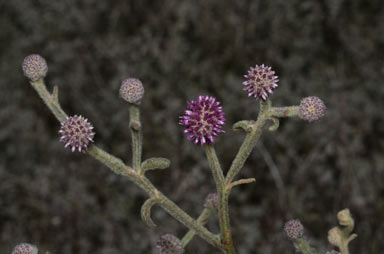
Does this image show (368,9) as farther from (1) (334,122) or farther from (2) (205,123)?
(2) (205,123)

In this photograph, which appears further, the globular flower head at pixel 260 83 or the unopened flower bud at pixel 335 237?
the unopened flower bud at pixel 335 237

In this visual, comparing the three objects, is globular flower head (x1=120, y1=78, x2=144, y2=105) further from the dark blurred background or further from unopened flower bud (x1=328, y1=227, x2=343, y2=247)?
the dark blurred background

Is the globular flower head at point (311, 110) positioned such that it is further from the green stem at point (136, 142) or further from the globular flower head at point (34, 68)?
the globular flower head at point (34, 68)

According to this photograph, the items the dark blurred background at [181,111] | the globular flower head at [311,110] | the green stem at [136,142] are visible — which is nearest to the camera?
the globular flower head at [311,110]

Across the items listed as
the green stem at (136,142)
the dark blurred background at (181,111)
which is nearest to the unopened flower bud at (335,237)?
the green stem at (136,142)

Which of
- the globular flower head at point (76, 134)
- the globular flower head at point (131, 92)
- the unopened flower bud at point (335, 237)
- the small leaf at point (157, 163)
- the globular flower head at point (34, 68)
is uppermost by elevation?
the globular flower head at point (131, 92)

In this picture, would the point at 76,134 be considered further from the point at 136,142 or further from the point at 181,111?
the point at 181,111
